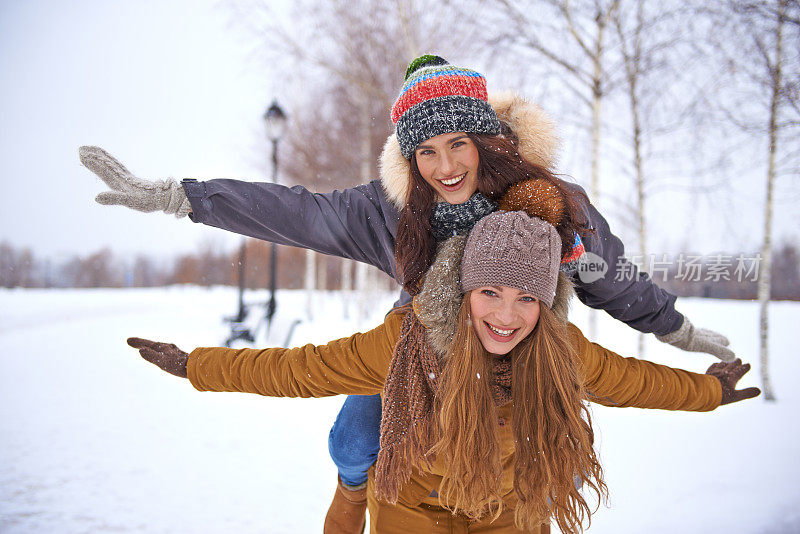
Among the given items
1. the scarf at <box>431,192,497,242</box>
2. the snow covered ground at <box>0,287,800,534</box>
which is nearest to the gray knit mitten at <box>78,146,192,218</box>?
the scarf at <box>431,192,497,242</box>

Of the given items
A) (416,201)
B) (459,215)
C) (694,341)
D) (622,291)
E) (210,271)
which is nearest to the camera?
(459,215)

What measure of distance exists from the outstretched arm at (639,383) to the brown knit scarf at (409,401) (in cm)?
32

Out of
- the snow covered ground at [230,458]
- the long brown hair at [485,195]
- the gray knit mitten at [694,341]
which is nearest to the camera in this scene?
the long brown hair at [485,195]

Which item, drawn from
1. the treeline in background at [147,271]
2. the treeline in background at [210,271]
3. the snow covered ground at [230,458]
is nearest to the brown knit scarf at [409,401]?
the snow covered ground at [230,458]

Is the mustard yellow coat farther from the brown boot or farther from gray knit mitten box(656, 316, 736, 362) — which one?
gray knit mitten box(656, 316, 736, 362)

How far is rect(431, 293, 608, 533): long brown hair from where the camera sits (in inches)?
60.3

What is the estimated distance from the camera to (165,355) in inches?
63.8

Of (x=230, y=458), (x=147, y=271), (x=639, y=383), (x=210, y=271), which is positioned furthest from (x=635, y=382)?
(x=147, y=271)

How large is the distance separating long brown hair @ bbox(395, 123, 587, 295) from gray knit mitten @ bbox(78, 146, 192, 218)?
33.4 inches

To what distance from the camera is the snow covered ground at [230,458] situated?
117 inches

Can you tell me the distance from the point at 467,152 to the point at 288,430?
3.45 metres

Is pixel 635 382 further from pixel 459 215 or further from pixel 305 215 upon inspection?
pixel 305 215

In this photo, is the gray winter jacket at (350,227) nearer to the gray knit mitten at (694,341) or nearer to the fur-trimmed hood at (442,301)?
the gray knit mitten at (694,341)

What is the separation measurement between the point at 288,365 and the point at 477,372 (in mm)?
618
